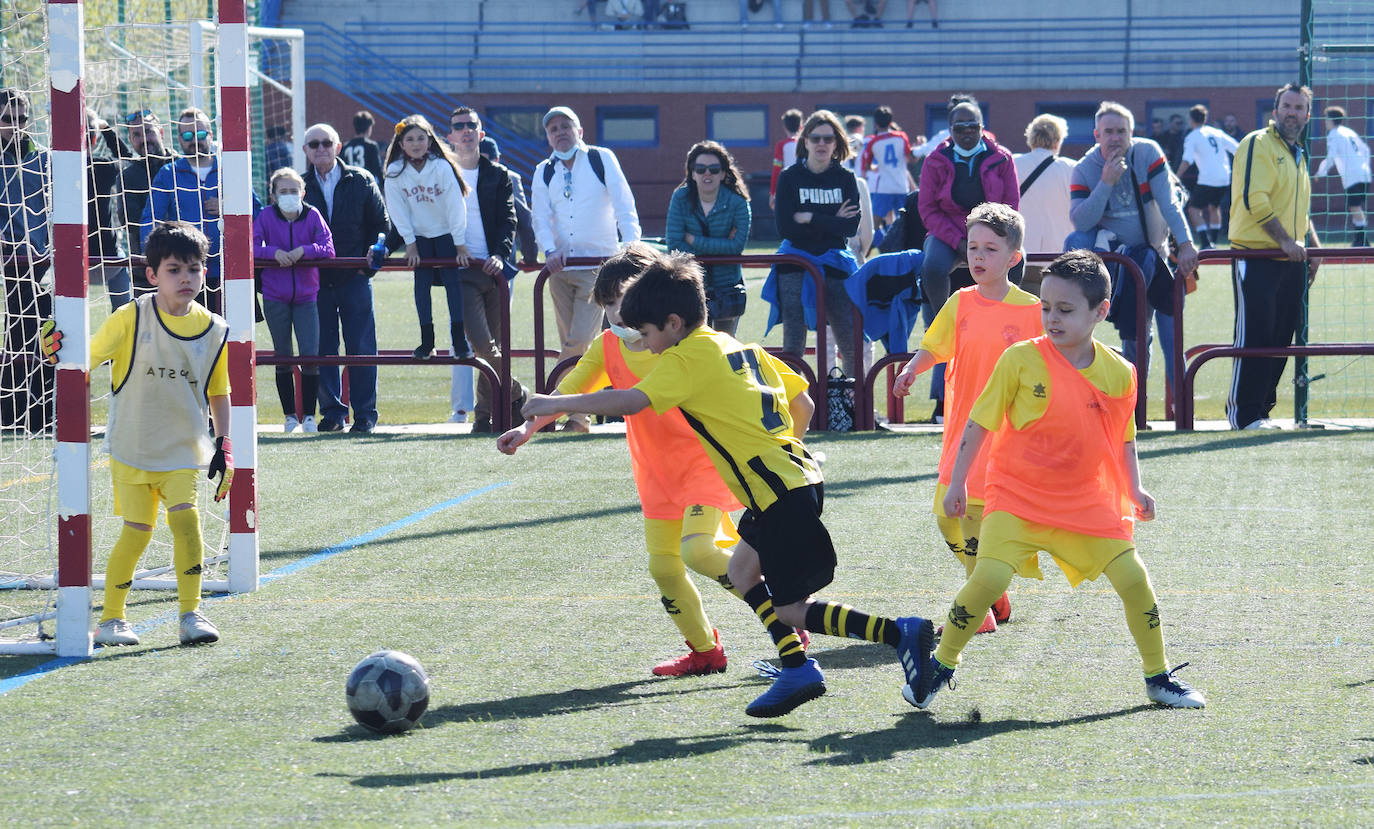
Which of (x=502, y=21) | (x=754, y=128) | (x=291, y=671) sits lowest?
(x=291, y=671)

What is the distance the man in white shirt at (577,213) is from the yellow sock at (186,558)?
5802 millimetres

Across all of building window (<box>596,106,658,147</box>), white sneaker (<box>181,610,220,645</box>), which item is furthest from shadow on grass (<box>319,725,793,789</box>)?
building window (<box>596,106,658,147</box>)

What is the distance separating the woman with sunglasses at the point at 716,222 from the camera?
38.2ft

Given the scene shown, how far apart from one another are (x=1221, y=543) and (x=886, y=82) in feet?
107

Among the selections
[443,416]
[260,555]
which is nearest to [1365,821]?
[260,555]

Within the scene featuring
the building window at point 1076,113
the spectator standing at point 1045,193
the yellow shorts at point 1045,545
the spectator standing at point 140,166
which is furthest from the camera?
the building window at point 1076,113

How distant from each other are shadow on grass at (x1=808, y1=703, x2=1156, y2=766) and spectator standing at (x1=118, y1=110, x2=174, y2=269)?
6.47 meters

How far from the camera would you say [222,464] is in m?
6.07

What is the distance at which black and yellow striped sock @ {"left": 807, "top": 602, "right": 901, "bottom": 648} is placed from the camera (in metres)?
5.00

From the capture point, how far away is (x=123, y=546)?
6.16m

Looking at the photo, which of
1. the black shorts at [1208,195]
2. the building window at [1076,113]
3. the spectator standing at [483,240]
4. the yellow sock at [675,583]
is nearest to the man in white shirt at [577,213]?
the spectator standing at [483,240]

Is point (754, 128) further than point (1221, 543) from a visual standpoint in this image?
Yes

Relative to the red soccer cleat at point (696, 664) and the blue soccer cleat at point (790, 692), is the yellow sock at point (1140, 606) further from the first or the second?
the red soccer cleat at point (696, 664)

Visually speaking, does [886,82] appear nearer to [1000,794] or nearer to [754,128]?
[754,128]
